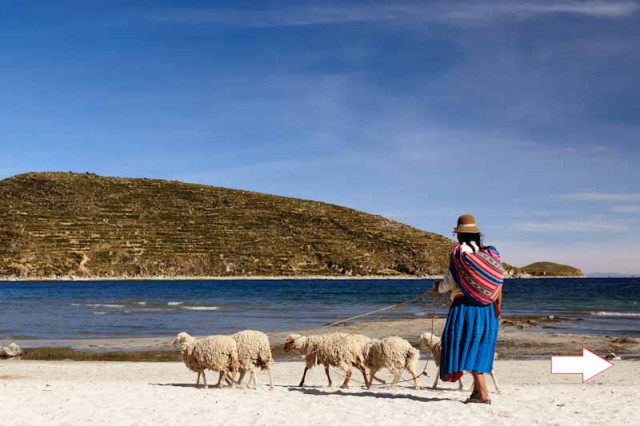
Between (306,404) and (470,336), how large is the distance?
271 centimetres

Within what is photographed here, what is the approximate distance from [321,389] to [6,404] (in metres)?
4.92

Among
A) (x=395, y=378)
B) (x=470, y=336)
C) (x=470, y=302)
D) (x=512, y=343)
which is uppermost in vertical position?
(x=470, y=302)

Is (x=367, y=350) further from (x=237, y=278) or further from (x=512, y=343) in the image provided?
(x=237, y=278)

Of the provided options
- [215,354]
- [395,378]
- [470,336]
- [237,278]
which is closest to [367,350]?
[395,378]

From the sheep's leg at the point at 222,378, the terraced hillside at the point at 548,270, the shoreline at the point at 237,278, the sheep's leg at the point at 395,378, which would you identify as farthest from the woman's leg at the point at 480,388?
the terraced hillside at the point at 548,270

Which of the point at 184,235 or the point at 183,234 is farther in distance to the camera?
the point at 183,234

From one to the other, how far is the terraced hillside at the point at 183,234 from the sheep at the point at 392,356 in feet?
312

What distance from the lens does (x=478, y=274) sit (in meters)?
8.78

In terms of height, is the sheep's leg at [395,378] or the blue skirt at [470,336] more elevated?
the blue skirt at [470,336]

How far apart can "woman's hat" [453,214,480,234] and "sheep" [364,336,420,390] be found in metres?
3.11

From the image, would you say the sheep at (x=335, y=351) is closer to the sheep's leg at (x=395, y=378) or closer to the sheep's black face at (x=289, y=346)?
the sheep's black face at (x=289, y=346)

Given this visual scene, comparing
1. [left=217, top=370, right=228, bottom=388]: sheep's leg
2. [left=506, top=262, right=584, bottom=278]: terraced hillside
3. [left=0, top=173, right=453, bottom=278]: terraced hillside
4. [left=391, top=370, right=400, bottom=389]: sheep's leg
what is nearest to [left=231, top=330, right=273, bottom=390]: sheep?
[left=217, top=370, right=228, bottom=388]: sheep's leg

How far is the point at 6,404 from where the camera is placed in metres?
10.1

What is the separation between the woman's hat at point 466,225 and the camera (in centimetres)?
904
